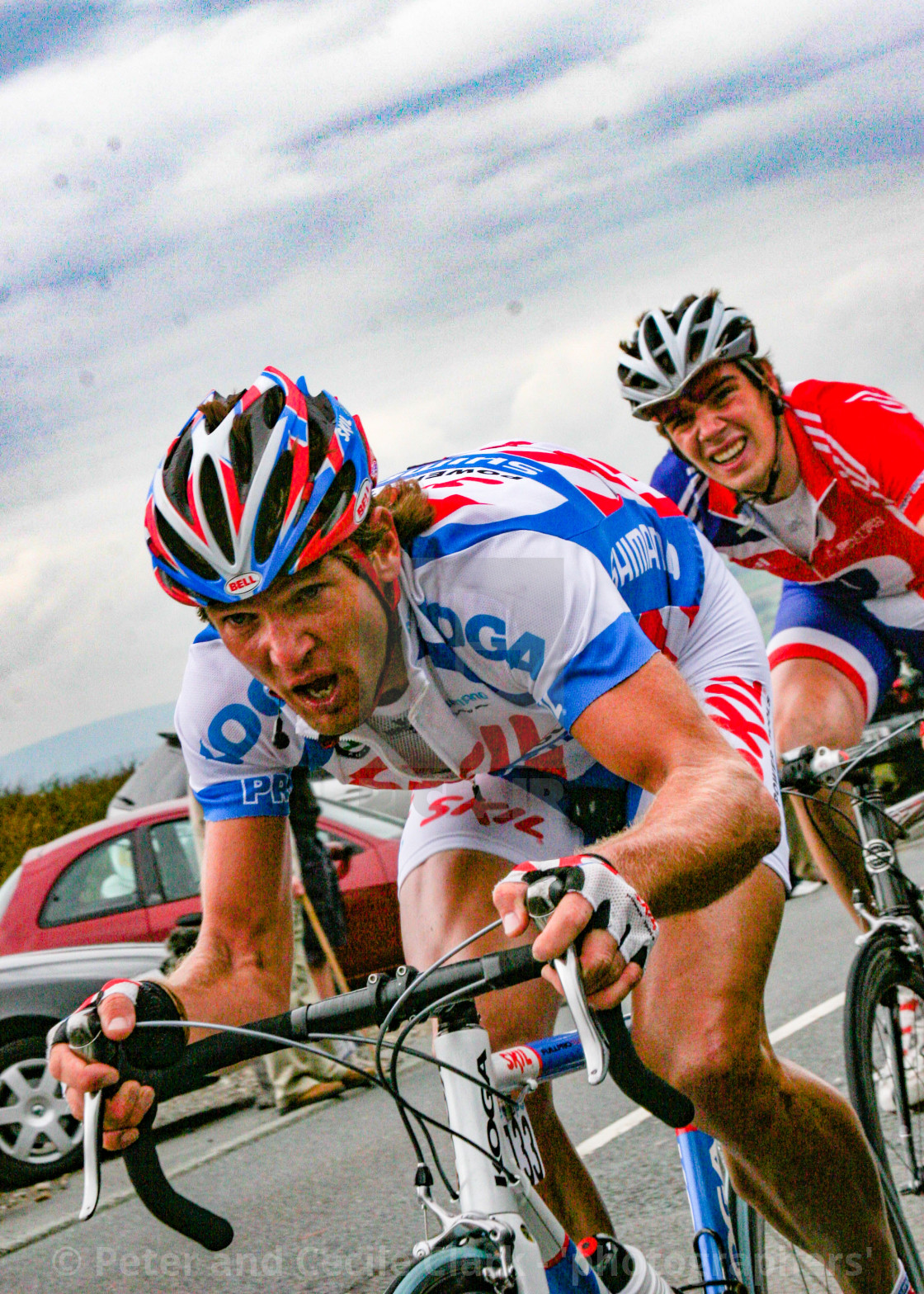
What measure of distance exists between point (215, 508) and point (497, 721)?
0.66m

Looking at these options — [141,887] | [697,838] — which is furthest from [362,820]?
[697,838]

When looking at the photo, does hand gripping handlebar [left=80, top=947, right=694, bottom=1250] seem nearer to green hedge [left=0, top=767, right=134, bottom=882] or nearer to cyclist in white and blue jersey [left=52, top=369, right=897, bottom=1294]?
cyclist in white and blue jersey [left=52, top=369, right=897, bottom=1294]

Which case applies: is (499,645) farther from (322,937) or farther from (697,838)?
(322,937)

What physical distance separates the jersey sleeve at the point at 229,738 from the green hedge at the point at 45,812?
30.3ft

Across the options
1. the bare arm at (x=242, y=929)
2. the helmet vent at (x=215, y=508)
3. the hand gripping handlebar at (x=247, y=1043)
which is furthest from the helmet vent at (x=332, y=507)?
the hand gripping handlebar at (x=247, y=1043)

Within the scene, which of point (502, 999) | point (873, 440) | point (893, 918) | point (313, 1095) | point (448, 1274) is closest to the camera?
point (448, 1274)

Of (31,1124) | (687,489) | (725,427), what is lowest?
(31,1124)

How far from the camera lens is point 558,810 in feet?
9.19

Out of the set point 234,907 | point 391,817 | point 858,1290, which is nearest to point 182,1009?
point 234,907

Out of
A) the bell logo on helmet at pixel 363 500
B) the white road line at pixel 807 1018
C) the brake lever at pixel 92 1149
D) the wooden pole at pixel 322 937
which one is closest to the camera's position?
the brake lever at pixel 92 1149

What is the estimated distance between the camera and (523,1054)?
2031 mm

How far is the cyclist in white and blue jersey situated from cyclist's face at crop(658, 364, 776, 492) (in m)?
1.27

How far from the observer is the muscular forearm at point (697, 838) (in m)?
1.75

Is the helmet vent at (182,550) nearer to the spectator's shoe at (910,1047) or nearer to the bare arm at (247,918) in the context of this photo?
the bare arm at (247,918)
